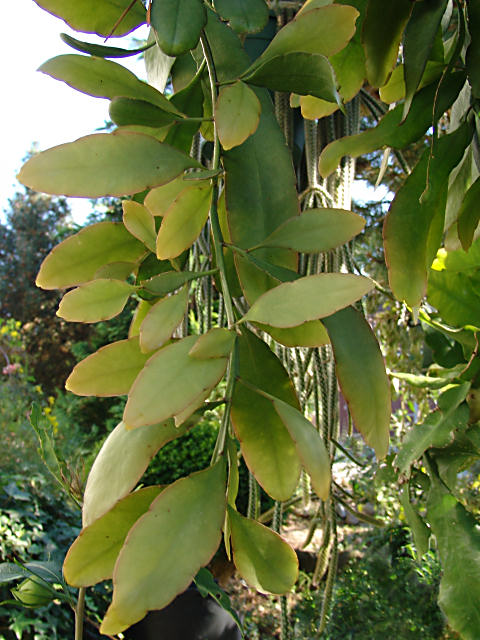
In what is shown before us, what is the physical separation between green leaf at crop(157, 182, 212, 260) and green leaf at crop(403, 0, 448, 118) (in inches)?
4.6

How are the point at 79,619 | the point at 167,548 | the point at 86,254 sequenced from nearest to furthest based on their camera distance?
the point at 167,548
the point at 86,254
the point at 79,619

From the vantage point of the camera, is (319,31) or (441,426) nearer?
(319,31)

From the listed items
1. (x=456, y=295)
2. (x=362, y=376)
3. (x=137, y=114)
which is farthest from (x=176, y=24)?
(x=456, y=295)

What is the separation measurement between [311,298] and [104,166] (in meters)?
0.09

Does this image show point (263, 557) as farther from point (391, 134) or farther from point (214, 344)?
point (391, 134)

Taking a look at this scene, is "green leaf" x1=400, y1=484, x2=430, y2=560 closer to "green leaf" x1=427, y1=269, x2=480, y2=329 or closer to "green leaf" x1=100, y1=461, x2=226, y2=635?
"green leaf" x1=427, y1=269, x2=480, y2=329

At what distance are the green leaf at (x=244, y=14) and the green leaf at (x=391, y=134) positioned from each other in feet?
0.30

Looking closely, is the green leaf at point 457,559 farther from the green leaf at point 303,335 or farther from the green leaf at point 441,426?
the green leaf at point 303,335

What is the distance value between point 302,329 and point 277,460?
6 cm

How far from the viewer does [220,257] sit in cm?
24

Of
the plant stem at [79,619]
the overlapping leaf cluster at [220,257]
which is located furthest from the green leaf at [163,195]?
the plant stem at [79,619]

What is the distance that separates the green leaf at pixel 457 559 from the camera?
1.43 feet

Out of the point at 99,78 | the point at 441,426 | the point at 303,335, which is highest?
the point at 99,78

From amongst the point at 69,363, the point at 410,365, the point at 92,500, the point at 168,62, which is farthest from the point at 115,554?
the point at 69,363
